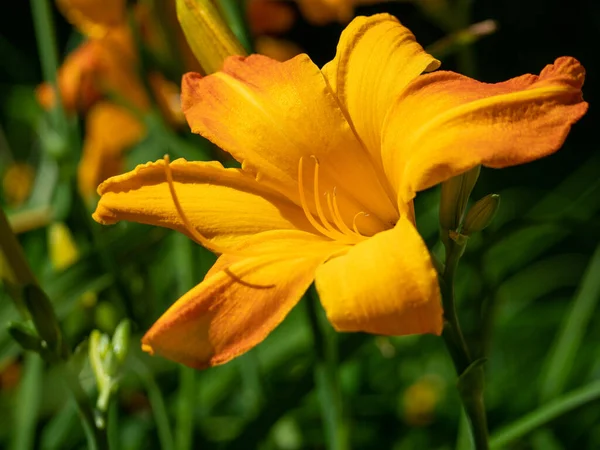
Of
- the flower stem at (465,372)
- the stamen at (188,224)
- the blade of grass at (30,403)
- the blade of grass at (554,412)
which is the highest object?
the stamen at (188,224)

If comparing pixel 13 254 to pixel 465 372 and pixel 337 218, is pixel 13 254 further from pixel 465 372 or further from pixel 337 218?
pixel 465 372

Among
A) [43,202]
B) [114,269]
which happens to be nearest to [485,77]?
[43,202]

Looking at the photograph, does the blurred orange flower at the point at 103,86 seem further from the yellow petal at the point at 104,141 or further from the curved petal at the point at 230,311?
the curved petal at the point at 230,311

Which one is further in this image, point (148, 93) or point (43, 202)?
point (43, 202)

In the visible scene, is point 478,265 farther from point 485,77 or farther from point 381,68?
point 485,77

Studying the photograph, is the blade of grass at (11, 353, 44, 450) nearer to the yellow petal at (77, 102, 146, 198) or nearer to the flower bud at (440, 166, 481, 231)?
the yellow petal at (77, 102, 146, 198)

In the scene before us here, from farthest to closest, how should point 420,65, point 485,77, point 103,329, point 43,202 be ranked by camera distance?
point 485,77 < point 43,202 < point 103,329 < point 420,65

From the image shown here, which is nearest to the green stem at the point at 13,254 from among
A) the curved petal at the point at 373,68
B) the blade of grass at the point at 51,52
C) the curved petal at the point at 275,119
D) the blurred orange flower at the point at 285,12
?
the curved petal at the point at 275,119
